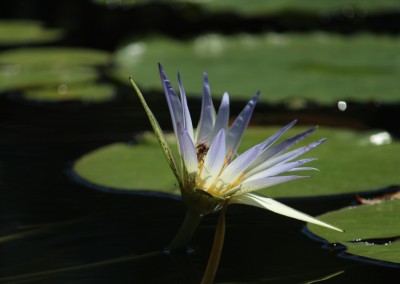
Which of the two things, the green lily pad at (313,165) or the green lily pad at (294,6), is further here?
the green lily pad at (294,6)

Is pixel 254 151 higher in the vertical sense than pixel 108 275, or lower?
higher

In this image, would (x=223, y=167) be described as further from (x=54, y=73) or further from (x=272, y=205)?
(x=54, y=73)

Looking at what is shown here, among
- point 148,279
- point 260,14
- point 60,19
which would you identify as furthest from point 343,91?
point 60,19

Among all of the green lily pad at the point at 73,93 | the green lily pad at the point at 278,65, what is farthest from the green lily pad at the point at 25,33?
the green lily pad at the point at 73,93

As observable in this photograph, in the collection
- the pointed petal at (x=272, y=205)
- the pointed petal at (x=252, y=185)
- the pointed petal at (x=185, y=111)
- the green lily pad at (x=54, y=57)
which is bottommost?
the green lily pad at (x=54, y=57)

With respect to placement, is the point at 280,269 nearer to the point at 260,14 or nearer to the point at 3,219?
the point at 3,219

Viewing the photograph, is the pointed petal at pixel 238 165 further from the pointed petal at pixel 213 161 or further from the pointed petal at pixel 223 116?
the pointed petal at pixel 223 116
